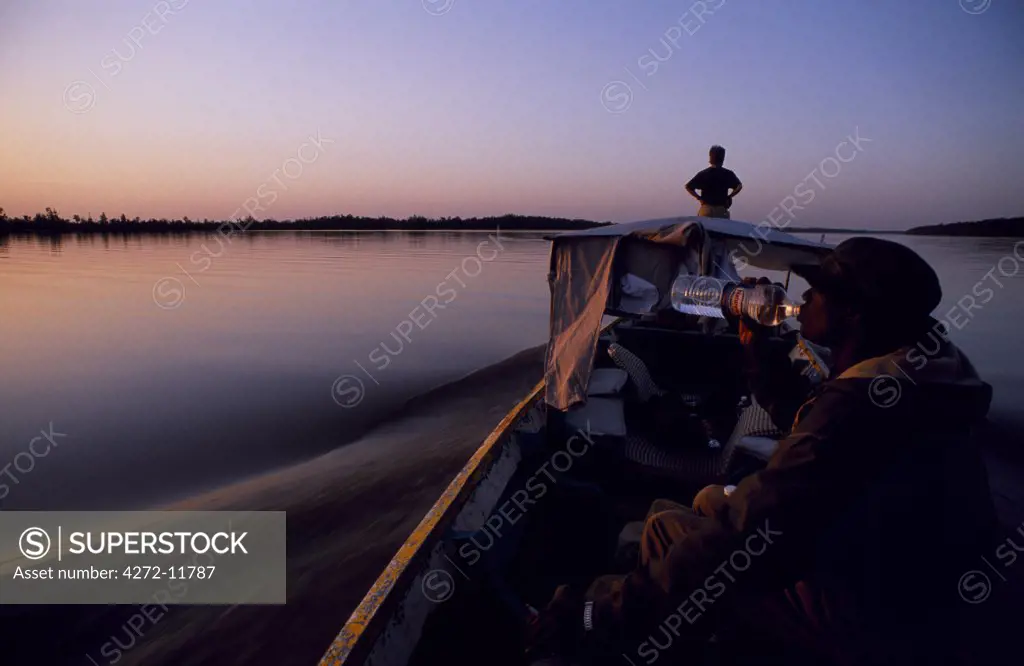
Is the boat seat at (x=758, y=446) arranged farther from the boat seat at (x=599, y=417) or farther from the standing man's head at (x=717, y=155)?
the standing man's head at (x=717, y=155)

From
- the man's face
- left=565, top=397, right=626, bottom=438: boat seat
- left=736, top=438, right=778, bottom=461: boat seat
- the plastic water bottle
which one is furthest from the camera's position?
left=565, top=397, right=626, bottom=438: boat seat

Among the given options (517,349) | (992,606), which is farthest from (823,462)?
(517,349)

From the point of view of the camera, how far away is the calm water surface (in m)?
7.36

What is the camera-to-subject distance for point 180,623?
401cm

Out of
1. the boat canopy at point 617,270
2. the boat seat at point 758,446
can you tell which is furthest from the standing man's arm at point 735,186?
the boat seat at point 758,446

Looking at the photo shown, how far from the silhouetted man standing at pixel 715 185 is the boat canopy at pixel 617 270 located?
2513mm

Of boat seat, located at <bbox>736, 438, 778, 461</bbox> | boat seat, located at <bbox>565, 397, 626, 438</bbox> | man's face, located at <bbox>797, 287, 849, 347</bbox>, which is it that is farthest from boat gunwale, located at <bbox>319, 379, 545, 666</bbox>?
man's face, located at <bbox>797, 287, 849, 347</bbox>

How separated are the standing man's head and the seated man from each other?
661cm

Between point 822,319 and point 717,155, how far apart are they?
6761 millimetres

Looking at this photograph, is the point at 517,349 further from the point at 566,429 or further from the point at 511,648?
the point at 511,648

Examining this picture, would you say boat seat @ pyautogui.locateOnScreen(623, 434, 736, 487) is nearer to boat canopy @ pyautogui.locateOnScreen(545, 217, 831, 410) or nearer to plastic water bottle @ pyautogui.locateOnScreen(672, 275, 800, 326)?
boat canopy @ pyautogui.locateOnScreen(545, 217, 831, 410)

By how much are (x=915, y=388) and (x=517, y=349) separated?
45.9ft

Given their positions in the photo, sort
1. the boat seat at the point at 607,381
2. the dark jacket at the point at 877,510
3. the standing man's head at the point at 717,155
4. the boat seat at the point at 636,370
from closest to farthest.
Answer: the dark jacket at the point at 877,510 < the boat seat at the point at 607,381 < the boat seat at the point at 636,370 < the standing man's head at the point at 717,155

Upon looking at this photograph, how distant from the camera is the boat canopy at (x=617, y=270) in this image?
15.3ft
